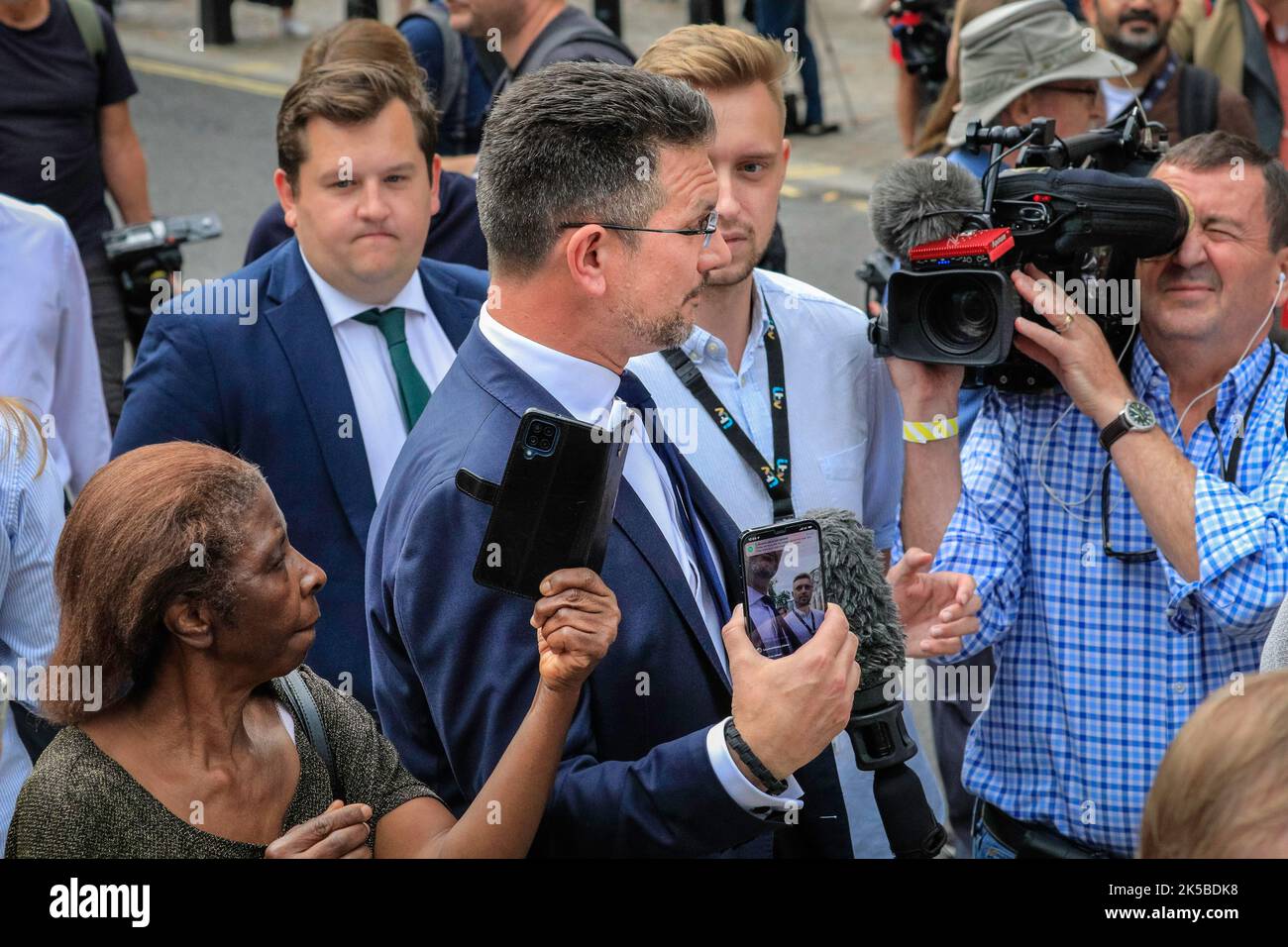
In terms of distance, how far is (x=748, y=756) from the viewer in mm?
2109

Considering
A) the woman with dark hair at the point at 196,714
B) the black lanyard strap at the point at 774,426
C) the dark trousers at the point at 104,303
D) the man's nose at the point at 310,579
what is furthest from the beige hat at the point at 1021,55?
the dark trousers at the point at 104,303

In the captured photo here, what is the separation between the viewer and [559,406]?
2.33m

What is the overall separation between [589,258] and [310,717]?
0.90 metres

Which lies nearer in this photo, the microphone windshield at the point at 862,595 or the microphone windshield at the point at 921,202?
the microphone windshield at the point at 862,595

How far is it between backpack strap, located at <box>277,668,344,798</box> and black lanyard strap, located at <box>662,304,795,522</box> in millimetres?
962

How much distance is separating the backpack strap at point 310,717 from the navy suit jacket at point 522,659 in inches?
5.8

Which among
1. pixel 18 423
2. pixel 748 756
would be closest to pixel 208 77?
pixel 18 423

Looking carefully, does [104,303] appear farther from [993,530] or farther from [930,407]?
[993,530]

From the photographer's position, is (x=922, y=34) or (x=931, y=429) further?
(x=922, y=34)

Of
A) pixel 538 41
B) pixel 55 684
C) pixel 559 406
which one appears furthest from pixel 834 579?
pixel 538 41

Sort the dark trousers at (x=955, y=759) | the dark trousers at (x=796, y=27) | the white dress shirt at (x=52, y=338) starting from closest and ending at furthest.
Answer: the white dress shirt at (x=52, y=338) → the dark trousers at (x=955, y=759) → the dark trousers at (x=796, y=27)

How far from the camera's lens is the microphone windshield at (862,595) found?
7.63 feet

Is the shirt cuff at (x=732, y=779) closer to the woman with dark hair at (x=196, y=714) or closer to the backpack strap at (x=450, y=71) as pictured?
the woman with dark hair at (x=196, y=714)

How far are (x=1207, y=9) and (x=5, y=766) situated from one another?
562cm
